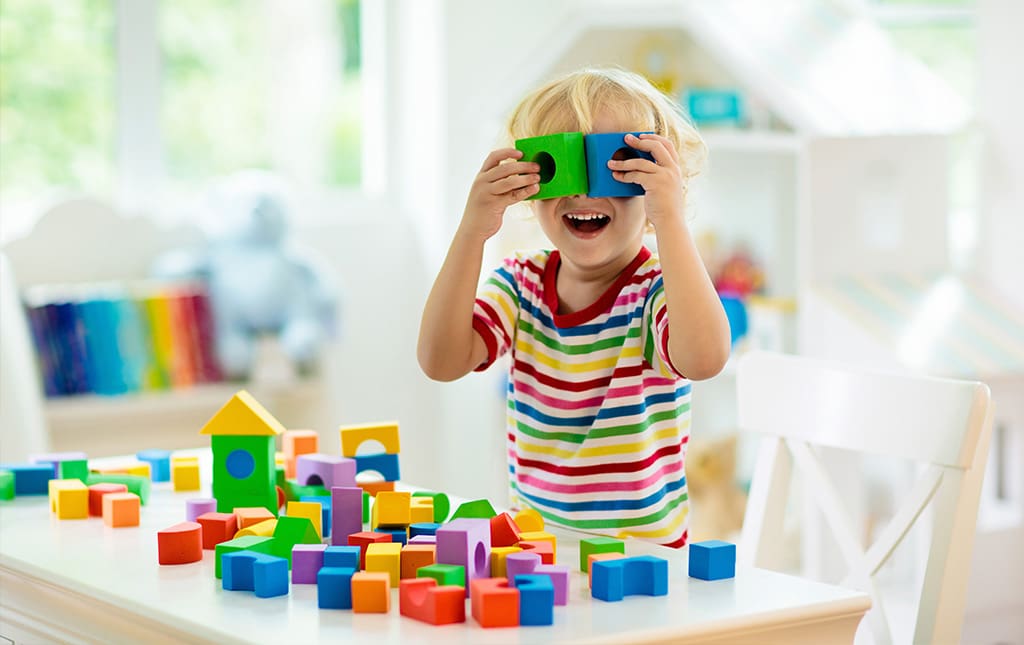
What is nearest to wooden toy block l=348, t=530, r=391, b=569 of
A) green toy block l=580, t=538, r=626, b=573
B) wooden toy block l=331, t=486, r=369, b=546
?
wooden toy block l=331, t=486, r=369, b=546

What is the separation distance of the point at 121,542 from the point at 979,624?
1.40m

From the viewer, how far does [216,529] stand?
104cm

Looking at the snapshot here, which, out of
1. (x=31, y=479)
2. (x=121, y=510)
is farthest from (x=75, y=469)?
(x=121, y=510)

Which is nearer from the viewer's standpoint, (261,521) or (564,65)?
(261,521)

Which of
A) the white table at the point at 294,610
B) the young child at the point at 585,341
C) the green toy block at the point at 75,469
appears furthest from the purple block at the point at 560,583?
the green toy block at the point at 75,469

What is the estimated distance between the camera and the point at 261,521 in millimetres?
1062

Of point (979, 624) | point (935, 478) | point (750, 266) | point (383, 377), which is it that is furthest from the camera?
point (383, 377)

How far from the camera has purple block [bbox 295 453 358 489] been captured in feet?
3.85

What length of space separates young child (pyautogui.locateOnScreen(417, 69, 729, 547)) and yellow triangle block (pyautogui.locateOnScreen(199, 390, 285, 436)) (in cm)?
17

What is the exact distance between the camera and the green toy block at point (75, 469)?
4.15 feet

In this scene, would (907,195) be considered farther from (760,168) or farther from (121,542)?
(121,542)

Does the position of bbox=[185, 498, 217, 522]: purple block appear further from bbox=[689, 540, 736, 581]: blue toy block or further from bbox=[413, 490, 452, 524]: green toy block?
bbox=[689, 540, 736, 581]: blue toy block

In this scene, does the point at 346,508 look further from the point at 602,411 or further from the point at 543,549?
the point at 602,411

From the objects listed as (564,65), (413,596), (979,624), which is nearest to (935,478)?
(413,596)
